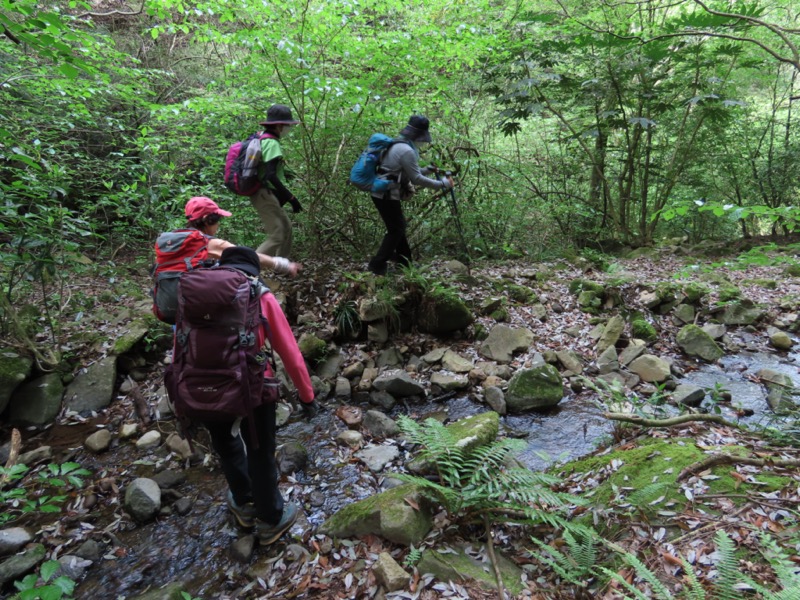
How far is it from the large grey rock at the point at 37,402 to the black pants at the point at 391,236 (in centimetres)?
446

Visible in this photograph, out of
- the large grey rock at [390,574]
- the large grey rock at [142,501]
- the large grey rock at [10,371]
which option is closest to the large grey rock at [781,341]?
the large grey rock at [390,574]

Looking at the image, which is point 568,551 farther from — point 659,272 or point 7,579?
point 659,272

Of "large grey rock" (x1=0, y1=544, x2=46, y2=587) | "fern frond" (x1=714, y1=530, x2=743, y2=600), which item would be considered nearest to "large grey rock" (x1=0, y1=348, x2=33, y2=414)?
"large grey rock" (x1=0, y1=544, x2=46, y2=587)

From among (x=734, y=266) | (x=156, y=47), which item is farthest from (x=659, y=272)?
(x=156, y=47)

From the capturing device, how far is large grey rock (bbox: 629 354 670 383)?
207 inches

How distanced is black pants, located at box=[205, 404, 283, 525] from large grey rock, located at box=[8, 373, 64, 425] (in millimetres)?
3178

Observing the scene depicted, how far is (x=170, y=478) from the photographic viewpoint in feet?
13.0

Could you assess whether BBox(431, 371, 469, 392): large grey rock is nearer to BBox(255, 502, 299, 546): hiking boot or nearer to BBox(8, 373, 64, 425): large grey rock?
BBox(255, 502, 299, 546): hiking boot

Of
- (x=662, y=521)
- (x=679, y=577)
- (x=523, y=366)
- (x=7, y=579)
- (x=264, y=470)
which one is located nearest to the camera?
(x=679, y=577)

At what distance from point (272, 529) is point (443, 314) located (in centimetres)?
384

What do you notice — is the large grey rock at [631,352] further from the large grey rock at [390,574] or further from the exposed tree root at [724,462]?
the large grey rock at [390,574]

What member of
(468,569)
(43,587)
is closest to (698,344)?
(468,569)

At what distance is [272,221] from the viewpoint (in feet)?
19.3

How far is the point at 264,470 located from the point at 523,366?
12.8 feet
